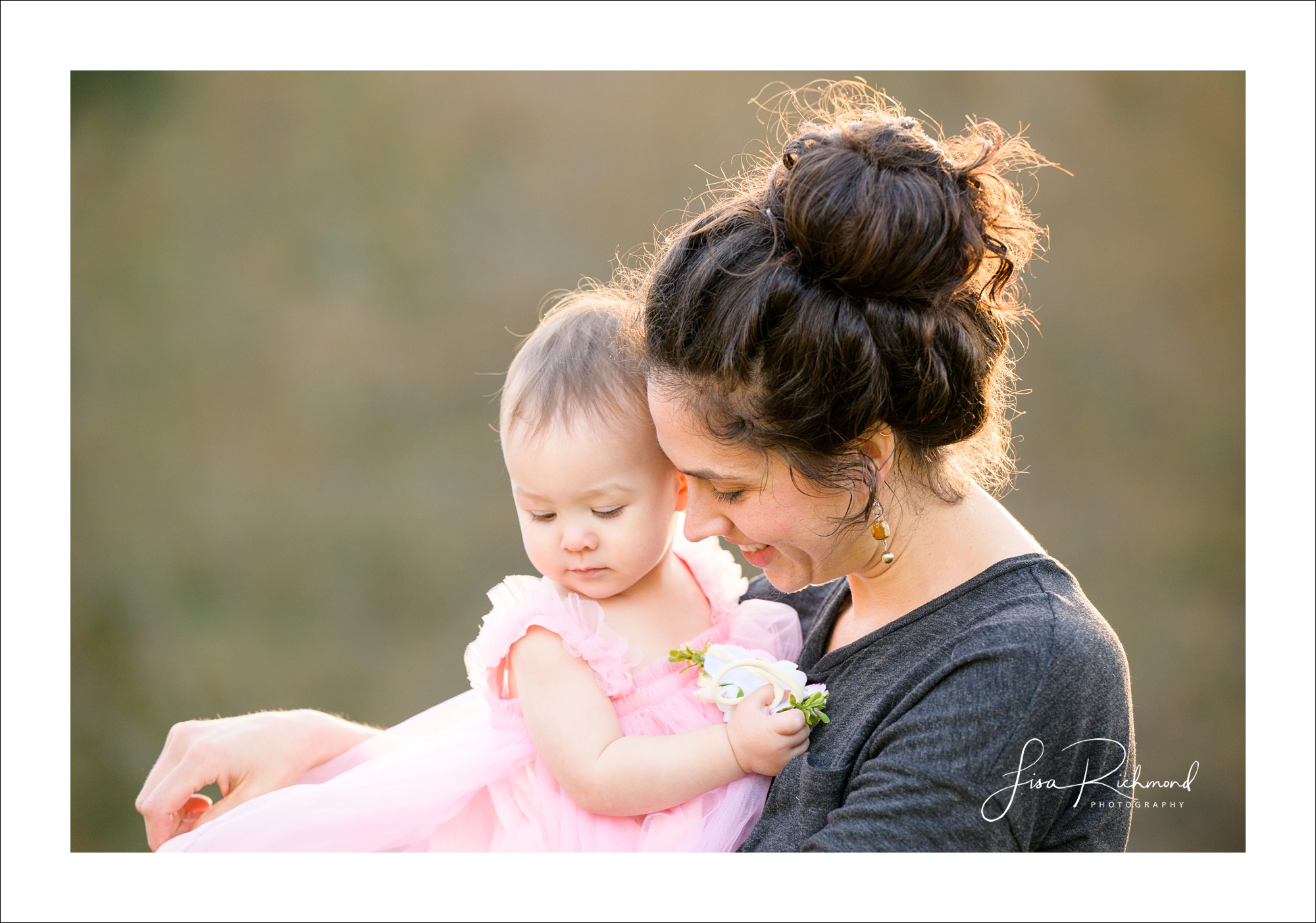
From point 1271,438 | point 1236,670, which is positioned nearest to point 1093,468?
point 1236,670

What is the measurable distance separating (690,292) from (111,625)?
4397 millimetres

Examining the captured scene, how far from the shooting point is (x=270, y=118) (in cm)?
434

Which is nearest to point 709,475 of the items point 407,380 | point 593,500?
point 593,500

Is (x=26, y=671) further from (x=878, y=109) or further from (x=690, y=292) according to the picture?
(x=878, y=109)

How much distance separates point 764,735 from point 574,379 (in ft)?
2.14

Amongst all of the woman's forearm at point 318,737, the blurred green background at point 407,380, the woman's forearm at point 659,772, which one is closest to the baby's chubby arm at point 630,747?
the woman's forearm at point 659,772

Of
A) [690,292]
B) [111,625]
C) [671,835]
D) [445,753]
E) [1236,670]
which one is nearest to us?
[690,292]

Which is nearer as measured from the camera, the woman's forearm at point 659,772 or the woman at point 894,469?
the woman at point 894,469

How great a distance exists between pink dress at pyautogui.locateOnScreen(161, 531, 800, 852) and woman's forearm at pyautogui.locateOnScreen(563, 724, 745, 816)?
47mm

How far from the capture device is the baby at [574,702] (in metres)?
1.47

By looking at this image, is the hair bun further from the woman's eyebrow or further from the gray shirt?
the gray shirt
